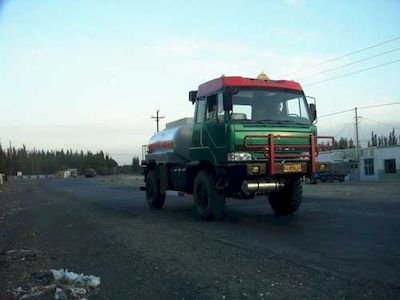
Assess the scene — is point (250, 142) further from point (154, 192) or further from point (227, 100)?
point (154, 192)

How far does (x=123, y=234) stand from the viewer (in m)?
12.0

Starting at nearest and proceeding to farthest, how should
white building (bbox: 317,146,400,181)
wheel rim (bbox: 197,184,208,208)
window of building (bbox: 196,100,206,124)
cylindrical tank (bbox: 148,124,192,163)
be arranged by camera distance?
wheel rim (bbox: 197,184,208,208) < window of building (bbox: 196,100,206,124) < cylindrical tank (bbox: 148,124,192,163) < white building (bbox: 317,146,400,181)

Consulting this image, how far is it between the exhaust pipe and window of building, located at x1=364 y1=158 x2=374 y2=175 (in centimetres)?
5794

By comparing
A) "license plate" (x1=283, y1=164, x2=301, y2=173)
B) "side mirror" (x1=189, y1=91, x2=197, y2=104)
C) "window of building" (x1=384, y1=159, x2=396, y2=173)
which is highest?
"side mirror" (x1=189, y1=91, x2=197, y2=104)

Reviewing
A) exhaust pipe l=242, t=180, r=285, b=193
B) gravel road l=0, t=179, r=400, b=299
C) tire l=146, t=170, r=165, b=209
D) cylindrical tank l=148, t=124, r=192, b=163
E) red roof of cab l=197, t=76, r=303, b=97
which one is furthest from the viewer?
tire l=146, t=170, r=165, b=209

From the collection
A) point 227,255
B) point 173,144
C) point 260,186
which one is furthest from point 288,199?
point 227,255

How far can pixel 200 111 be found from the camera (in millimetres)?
14539

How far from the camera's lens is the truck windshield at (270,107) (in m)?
12.9

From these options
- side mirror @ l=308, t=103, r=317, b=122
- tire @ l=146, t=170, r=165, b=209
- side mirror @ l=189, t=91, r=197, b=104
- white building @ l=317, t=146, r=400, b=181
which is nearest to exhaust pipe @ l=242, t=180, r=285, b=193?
side mirror @ l=308, t=103, r=317, b=122

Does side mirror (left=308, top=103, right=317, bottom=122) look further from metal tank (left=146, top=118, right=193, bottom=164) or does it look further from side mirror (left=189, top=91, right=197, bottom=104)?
metal tank (left=146, top=118, right=193, bottom=164)

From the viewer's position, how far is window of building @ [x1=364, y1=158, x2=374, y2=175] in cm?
6725

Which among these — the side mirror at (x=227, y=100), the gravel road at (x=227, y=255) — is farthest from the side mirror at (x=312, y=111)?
the gravel road at (x=227, y=255)

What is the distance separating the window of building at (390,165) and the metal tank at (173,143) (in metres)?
50.5

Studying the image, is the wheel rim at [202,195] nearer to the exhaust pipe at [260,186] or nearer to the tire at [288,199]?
the exhaust pipe at [260,186]
